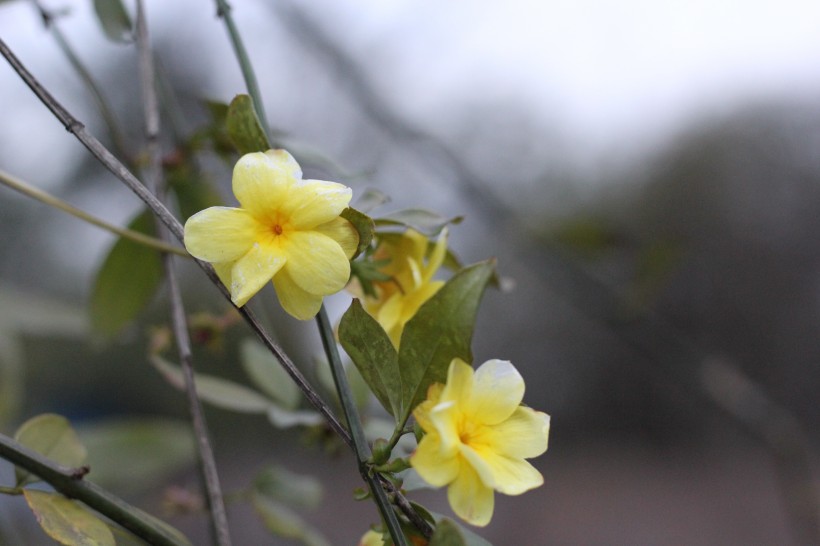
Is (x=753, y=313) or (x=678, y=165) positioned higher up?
(x=678, y=165)

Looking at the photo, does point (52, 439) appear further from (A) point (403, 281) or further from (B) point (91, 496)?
(A) point (403, 281)

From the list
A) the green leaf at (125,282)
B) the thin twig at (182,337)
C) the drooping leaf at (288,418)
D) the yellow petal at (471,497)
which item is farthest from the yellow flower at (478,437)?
the green leaf at (125,282)

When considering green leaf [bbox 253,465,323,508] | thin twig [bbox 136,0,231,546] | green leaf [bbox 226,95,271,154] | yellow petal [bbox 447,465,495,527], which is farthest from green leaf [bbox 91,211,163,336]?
yellow petal [bbox 447,465,495,527]

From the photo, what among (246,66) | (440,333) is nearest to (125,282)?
(246,66)

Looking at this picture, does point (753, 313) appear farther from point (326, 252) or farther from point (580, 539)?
point (326, 252)

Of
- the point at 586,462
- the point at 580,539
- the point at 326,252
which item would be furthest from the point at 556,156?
the point at 326,252
